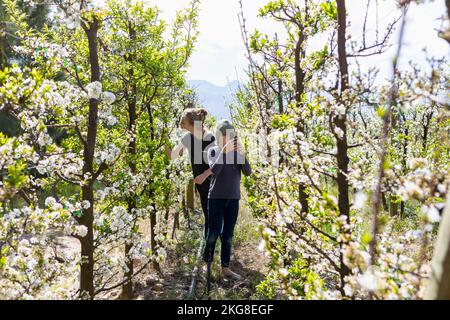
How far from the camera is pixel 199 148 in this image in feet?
18.1

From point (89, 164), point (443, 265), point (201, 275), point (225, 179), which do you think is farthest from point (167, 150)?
point (443, 265)

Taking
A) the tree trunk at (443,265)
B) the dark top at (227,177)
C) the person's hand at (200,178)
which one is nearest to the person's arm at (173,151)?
the person's hand at (200,178)

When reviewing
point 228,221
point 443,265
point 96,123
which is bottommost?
point 228,221

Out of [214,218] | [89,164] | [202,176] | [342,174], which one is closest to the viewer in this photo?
[342,174]

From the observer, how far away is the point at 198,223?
392 inches

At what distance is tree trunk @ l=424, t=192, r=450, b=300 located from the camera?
111cm

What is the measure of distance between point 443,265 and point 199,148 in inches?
180

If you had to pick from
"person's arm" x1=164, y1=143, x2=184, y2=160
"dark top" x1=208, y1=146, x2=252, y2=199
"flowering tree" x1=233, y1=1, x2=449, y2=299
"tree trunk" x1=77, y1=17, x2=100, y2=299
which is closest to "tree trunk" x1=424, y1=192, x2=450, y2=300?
"flowering tree" x1=233, y1=1, x2=449, y2=299

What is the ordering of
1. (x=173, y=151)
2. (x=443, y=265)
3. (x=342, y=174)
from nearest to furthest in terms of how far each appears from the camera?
(x=443, y=265) → (x=342, y=174) → (x=173, y=151)

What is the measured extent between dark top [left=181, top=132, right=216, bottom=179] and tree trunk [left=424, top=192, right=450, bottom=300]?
4.40 meters

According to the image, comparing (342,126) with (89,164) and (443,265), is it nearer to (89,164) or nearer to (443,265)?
(443,265)

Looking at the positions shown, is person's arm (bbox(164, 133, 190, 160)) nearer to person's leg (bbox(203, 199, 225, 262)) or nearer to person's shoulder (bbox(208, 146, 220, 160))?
person's shoulder (bbox(208, 146, 220, 160))

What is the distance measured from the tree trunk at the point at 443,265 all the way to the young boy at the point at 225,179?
3.64 metres
